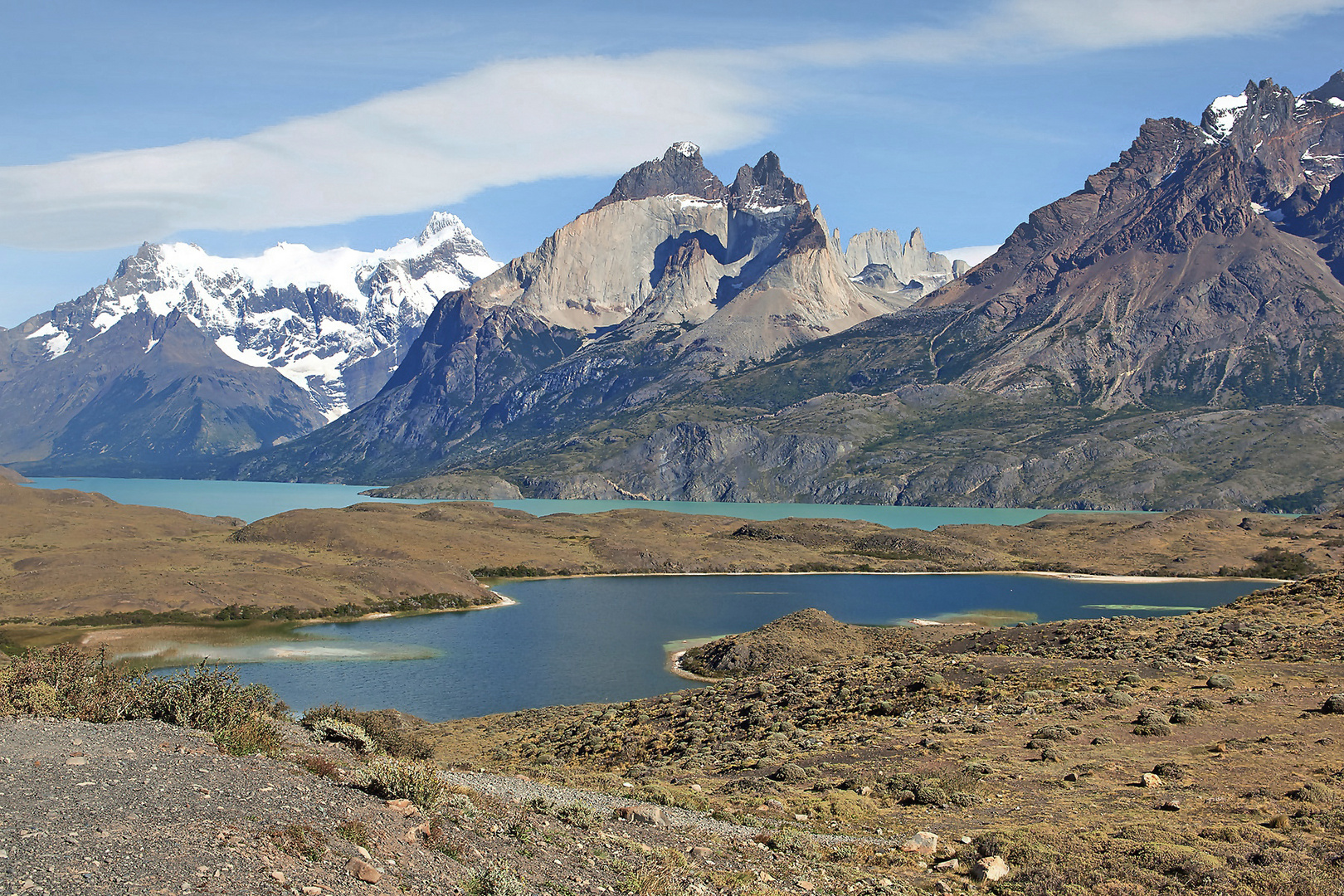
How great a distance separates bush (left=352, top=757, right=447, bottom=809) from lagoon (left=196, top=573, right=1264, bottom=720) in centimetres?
4787

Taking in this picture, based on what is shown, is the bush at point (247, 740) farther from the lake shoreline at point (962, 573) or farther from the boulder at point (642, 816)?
the lake shoreline at point (962, 573)

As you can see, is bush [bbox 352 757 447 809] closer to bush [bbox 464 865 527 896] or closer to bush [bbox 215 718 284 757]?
bush [bbox 215 718 284 757]

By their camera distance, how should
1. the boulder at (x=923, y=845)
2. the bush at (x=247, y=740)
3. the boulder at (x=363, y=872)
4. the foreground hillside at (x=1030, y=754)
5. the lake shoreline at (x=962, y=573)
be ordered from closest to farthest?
the boulder at (x=363, y=872), the bush at (x=247, y=740), the foreground hillside at (x=1030, y=754), the boulder at (x=923, y=845), the lake shoreline at (x=962, y=573)

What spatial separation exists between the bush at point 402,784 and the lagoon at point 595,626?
47.9 meters

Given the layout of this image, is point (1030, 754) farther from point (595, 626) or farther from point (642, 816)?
point (595, 626)

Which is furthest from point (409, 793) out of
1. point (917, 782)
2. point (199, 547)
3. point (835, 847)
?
point (199, 547)

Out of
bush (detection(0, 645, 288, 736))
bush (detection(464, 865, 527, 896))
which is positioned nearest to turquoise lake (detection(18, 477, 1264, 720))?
bush (detection(0, 645, 288, 736))

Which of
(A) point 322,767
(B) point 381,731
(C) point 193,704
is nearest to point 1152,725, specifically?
(B) point 381,731

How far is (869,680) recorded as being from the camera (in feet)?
190

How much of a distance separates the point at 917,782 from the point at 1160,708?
1525 cm

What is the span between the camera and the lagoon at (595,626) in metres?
76.3

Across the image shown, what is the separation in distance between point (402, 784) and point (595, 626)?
9106 cm

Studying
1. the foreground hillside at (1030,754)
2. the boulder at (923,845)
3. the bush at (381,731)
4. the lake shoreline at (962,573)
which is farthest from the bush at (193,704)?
the lake shoreline at (962,573)

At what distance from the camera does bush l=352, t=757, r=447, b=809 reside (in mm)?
21016
